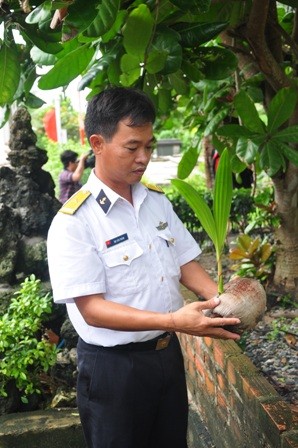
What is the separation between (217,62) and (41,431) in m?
1.90

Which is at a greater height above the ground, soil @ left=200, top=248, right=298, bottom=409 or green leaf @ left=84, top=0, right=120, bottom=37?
green leaf @ left=84, top=0, right=120, bottom=37

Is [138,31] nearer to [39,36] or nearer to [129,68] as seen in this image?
[129,68]

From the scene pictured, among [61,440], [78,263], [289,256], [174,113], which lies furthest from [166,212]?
[174,113]

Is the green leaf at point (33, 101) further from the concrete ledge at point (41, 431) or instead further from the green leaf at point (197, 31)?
the concrete ledge at point (41, 431)

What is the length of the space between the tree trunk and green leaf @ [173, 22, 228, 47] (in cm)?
164

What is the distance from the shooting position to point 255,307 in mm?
1960

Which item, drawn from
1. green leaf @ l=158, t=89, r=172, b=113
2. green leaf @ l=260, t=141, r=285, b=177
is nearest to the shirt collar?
green leaf @ l=260, t=141, r=285, b=177

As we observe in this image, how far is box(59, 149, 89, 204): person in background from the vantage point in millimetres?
6551

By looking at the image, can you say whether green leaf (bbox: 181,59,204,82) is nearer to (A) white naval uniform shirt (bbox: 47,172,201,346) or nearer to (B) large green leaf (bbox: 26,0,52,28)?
(A) white naval uniform shirt (bbox: 47,172,201,346)

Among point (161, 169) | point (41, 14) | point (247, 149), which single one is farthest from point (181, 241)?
point (161, 169)

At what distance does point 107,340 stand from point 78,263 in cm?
29

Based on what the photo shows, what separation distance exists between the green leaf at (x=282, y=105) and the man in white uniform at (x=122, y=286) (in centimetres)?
90

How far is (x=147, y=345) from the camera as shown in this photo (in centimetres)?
205

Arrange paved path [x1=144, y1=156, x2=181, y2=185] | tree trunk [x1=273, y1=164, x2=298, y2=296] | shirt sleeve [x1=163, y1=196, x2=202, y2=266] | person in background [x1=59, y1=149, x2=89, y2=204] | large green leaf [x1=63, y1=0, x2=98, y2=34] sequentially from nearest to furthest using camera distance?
large green leaf [x1=63, y1=0, x2=98, y2=34] < shirt sleeve [x1=163, y1=196, x2=202, y2=266] < tree trunk [x1=273, y1=164, x2=298, y2=296] < person in background [x1=59, y1=149, x2=89, y2=204] < paved path [x1=144, y1=156, x2=181, y2=185]
